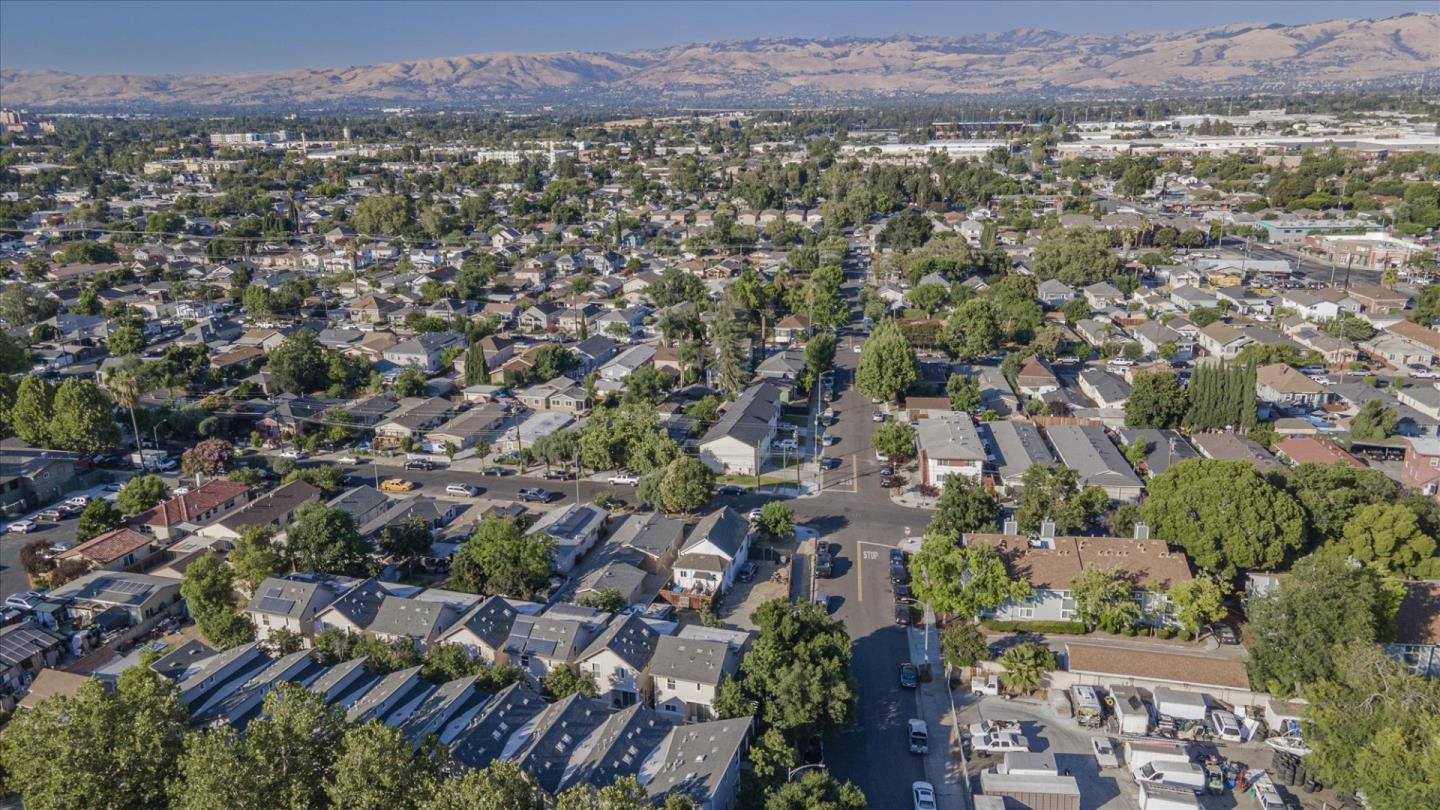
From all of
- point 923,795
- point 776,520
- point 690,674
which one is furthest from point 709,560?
point 923,795

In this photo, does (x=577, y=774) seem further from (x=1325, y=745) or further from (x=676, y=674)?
(x=1325, y=745)

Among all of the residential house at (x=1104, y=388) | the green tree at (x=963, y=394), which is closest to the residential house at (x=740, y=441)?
the green tree at (x=963, y=394)

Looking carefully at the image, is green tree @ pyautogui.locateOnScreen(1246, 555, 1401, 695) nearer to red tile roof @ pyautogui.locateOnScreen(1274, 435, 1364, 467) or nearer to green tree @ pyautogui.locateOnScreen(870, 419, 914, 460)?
red tile roof @ pyautogui.locateOnScreen(1274, 435, 1364, 467)

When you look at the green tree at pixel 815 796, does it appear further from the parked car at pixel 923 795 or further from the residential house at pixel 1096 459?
the residential house at pixel 1096 459

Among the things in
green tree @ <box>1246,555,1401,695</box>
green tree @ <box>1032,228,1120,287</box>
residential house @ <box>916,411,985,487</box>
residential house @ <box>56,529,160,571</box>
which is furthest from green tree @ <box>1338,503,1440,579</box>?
green tree @ <box>1032,228,1120,287</box>

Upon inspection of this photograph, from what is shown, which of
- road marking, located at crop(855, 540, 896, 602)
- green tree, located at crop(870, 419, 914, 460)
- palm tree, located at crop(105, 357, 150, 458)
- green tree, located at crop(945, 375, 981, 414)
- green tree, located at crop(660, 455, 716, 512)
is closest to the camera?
road marking, located at crop(855, 540, 896, 602)
